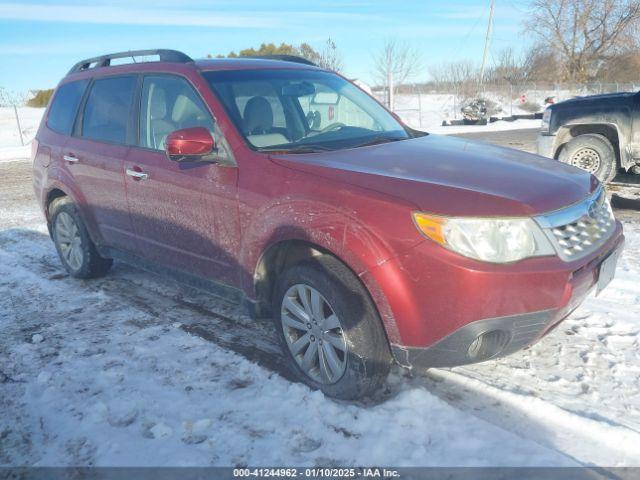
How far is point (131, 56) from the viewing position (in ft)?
14.5

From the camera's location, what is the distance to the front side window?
3.55 m

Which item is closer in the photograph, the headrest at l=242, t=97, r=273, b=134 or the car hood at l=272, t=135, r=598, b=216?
the car hood at l=272, t=135, r=598, b=216

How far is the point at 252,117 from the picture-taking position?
3459 mm

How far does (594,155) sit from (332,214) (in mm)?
6176

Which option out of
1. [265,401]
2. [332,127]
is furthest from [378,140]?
[265,401]

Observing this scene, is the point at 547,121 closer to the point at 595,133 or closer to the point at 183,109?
the point at 595,133

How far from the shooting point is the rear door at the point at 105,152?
412 centimetres

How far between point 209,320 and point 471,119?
961 inches

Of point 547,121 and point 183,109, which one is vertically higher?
point 183,109

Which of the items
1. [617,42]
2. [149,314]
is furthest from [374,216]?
[617,42]

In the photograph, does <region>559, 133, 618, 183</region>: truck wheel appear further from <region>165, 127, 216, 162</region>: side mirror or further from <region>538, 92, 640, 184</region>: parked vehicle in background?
<region>165, 127, 216, 162</region>: side mirror

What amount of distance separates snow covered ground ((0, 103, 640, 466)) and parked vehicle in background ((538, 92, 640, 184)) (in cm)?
392

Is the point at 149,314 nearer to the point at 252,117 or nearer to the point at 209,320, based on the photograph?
the point at 209,320

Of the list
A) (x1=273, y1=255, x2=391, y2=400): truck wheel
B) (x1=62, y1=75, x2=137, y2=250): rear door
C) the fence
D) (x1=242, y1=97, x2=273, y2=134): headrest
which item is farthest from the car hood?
the fence
